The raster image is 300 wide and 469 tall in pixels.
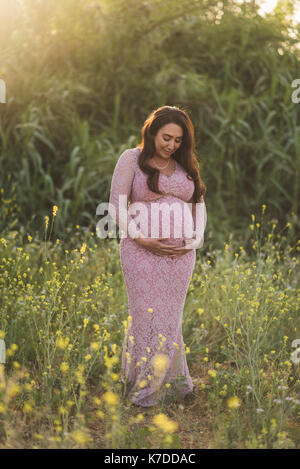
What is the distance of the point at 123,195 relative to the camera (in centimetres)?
301

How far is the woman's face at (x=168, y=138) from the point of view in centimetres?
297

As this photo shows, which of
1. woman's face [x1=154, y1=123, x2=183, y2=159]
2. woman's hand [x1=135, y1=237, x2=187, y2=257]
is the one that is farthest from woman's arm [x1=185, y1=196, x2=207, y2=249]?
woman's face [x1=154, y1=123, x2=183, y2=159]

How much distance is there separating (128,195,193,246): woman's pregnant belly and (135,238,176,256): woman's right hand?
0.25 feet

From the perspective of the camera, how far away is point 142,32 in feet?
22.9

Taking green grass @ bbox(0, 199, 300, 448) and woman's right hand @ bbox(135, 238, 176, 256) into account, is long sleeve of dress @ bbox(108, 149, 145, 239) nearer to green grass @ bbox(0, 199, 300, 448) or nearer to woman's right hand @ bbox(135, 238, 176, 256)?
woman's right hand @ bbox(135, 238, 176, 256)

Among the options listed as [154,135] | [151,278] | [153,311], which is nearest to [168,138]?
[154,135]

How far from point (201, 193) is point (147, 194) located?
1.22 ft

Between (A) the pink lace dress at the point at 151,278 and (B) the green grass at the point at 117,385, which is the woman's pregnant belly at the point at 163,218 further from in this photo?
(B) the green grass at the point at 117,385

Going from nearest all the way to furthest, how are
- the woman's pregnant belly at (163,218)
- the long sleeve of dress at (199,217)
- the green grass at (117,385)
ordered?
the green grass at (117,385)
the woman's pregnant belly at (163,218)
the long sleeve of dress at (199,217)

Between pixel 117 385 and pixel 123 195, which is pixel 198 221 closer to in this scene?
pixel 123 195

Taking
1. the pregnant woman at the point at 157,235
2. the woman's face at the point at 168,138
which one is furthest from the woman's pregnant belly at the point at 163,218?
the woman's face at the point at 168,138

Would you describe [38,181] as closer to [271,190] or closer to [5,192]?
[5,192]

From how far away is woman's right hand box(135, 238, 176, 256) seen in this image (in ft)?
9.66
